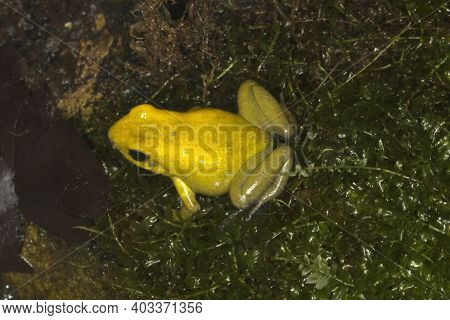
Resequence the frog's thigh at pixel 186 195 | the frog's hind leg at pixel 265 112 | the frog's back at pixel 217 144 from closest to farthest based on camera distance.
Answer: the frog's back at pixel 217 144
the frog's hind leg at pixel 265 112
the frog's thigh at pixel 186 195

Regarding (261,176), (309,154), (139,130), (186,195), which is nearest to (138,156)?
(139,130)

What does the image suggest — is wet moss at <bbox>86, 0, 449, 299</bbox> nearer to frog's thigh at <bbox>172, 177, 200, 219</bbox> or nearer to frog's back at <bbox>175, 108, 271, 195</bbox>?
frog's thigh at <bbox>172, 177, 200, 219</bbox>

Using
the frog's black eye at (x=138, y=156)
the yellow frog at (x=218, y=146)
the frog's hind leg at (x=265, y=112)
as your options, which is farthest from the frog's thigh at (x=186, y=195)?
the frog's hind leg at (x=265, y=112)

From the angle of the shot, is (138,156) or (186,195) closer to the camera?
(138,156)

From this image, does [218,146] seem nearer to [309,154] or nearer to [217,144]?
[217,144]

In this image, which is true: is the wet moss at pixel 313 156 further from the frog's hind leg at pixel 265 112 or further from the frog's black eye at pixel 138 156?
the frog's black eye at pixel 138 156

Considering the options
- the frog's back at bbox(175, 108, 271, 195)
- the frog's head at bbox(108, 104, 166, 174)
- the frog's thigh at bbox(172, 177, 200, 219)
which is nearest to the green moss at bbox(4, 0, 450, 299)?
the frog's thigh at bbox(172, 177, 200, 219)

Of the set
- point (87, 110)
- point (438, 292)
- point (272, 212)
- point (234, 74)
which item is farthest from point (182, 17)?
point (438, 292)
